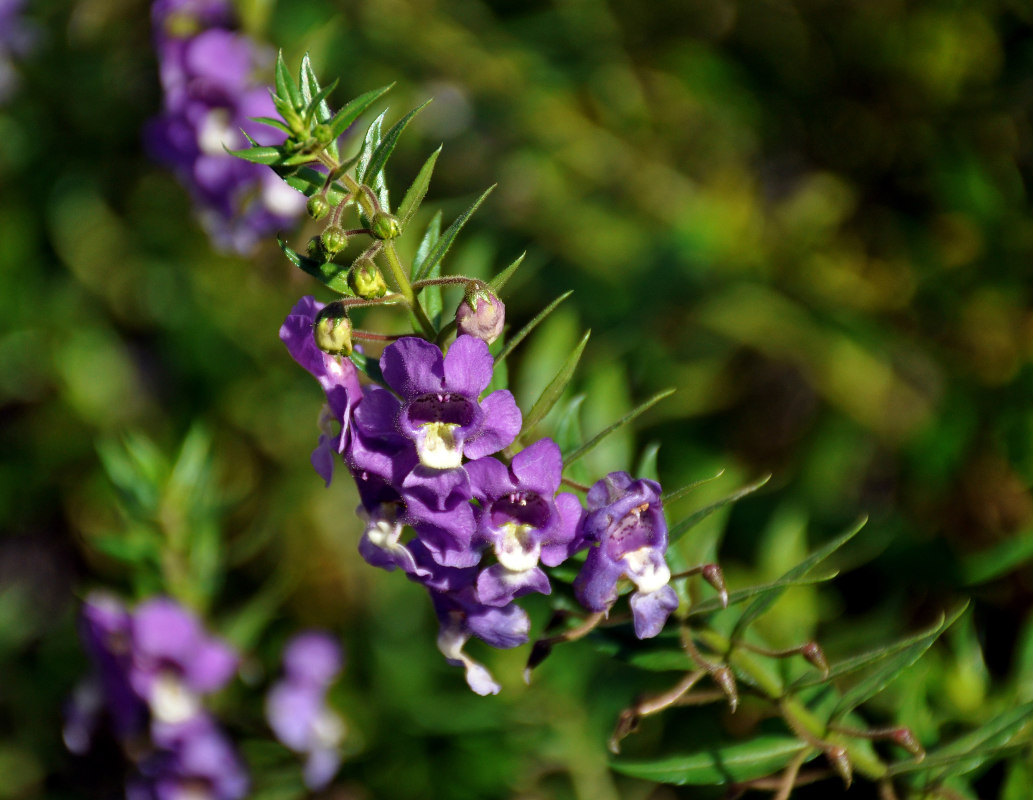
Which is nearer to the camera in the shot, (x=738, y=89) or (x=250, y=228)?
(x=250, y=228)

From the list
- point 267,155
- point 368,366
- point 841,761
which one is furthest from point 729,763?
point 267,155

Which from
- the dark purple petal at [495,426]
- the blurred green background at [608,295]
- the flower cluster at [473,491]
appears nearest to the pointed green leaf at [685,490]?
the flower cluster at [473,491]

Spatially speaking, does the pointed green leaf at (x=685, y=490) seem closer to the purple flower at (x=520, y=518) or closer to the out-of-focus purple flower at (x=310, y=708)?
the purple flower at (x=520, y=518)

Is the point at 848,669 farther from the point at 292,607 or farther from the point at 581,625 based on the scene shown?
the point at 292,607

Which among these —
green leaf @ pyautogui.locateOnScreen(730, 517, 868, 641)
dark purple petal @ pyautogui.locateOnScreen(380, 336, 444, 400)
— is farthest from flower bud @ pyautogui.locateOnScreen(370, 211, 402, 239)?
green leaf @ pyautogui.locateOnScreen(730, 517, 868, 641)

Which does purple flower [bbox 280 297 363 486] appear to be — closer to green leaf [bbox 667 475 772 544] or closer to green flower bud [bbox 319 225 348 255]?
green flower bud [bbox 319 225 348 255]

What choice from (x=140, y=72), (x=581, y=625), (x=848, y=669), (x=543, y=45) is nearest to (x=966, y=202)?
(x=543, y=45)
